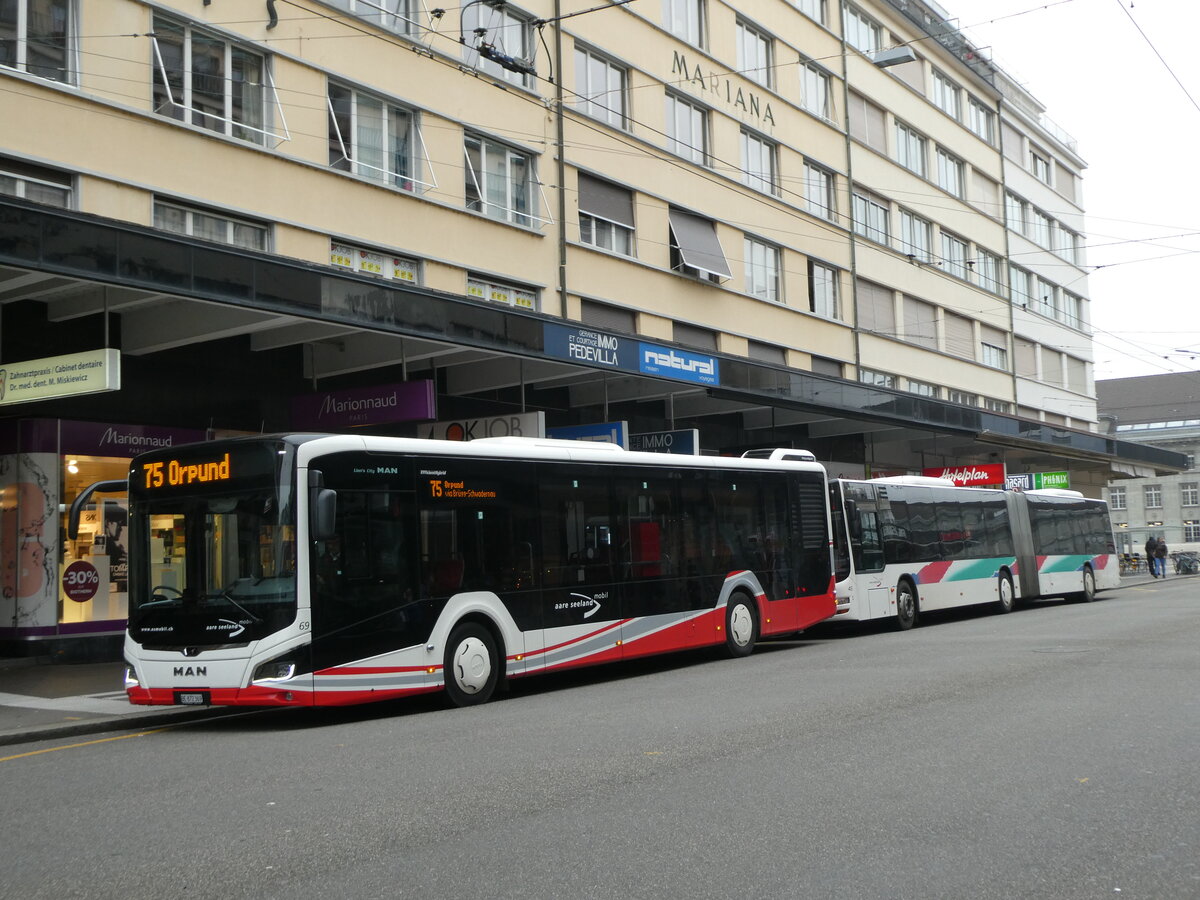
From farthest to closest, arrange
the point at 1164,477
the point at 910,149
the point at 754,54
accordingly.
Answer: the point at 1164,477 < the point at 910,149 < the point at 754,54

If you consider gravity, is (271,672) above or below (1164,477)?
below

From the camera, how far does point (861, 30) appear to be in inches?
1583

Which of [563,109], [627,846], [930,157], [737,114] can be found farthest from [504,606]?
[930,157]

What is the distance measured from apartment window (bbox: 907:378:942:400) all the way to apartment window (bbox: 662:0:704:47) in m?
14.5

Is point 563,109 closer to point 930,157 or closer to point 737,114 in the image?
point 737,114

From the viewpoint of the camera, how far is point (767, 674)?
1417 cm

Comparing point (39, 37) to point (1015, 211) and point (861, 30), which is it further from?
point (1015, 211)

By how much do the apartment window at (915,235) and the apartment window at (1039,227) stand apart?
11.1 meters

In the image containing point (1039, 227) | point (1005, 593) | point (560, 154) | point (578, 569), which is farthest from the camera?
point (1039, 227)

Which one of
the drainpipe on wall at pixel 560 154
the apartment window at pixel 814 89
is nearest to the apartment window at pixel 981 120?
the apartment window at pixel 814 89

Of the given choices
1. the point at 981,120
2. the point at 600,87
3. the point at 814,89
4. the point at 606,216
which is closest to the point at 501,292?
the point at 606,216

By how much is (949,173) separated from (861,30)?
7993 millimetres

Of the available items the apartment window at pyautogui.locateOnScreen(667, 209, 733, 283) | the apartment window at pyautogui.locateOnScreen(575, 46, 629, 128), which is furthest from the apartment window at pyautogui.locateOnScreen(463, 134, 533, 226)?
the apartment window at pyautogui.locateOnScreen(667, 209, 733, 283)

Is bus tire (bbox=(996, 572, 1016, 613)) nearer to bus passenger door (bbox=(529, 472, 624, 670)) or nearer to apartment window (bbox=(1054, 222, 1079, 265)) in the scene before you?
bus passenger door (bbox=(529, 472, 624, 670))
